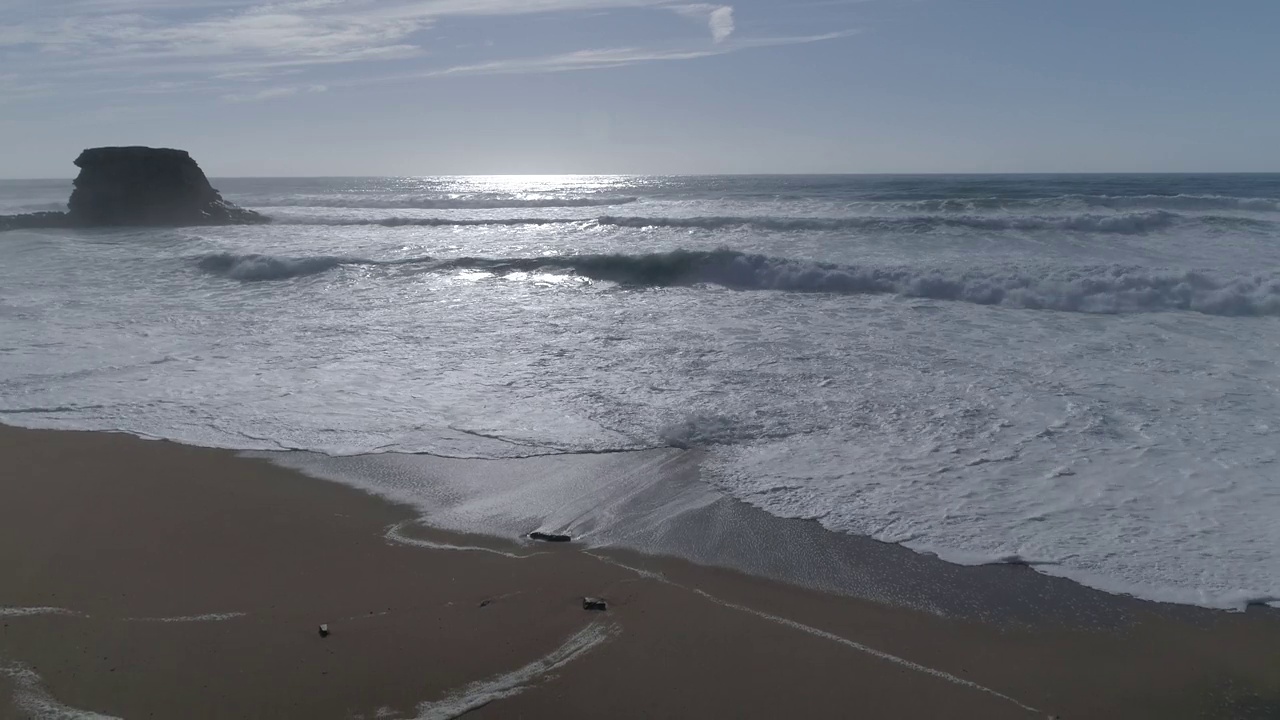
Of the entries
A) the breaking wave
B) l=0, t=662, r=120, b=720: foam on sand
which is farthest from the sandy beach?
the breaking wave

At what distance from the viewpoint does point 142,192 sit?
25.9m

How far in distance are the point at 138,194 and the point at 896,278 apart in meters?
23.0

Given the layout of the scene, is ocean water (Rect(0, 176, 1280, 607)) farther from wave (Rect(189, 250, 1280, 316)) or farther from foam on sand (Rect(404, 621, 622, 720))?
foam on sand (Rect(404, 621, 622, 720))

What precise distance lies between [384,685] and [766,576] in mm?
2131

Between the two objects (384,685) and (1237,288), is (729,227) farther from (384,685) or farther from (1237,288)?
(384,685)

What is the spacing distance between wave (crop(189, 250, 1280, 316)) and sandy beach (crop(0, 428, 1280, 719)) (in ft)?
29.7

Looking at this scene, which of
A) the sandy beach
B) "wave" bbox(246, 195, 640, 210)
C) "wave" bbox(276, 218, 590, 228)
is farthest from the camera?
"wave" bbox(246, 195, 640, 210)

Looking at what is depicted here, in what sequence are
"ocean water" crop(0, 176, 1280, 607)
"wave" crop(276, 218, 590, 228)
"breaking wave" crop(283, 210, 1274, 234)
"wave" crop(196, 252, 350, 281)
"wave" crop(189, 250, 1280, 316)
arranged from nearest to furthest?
"ocean water" crop(0, 176, 1280, 607), "wave" crop(189, 250, 1280, 316), "wave" crop(196, 252, 350, 281), "breaking wave" crop(283, 210, 1274, 234), "wave" crop(276, 218, 590, 228)

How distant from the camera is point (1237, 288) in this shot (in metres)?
12.2

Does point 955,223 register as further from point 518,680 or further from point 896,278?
point 518,680

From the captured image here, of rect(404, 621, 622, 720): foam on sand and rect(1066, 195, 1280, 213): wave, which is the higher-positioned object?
rect(1066, 195, 1280, 213): wave

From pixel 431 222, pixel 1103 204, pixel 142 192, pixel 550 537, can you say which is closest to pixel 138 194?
pixel 142 192

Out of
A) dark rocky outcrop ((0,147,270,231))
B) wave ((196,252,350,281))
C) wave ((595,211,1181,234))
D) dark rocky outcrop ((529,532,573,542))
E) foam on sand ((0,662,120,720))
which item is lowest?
foam on sand ((0,662,120,720))

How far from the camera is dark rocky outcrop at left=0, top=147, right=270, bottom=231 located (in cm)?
2517
